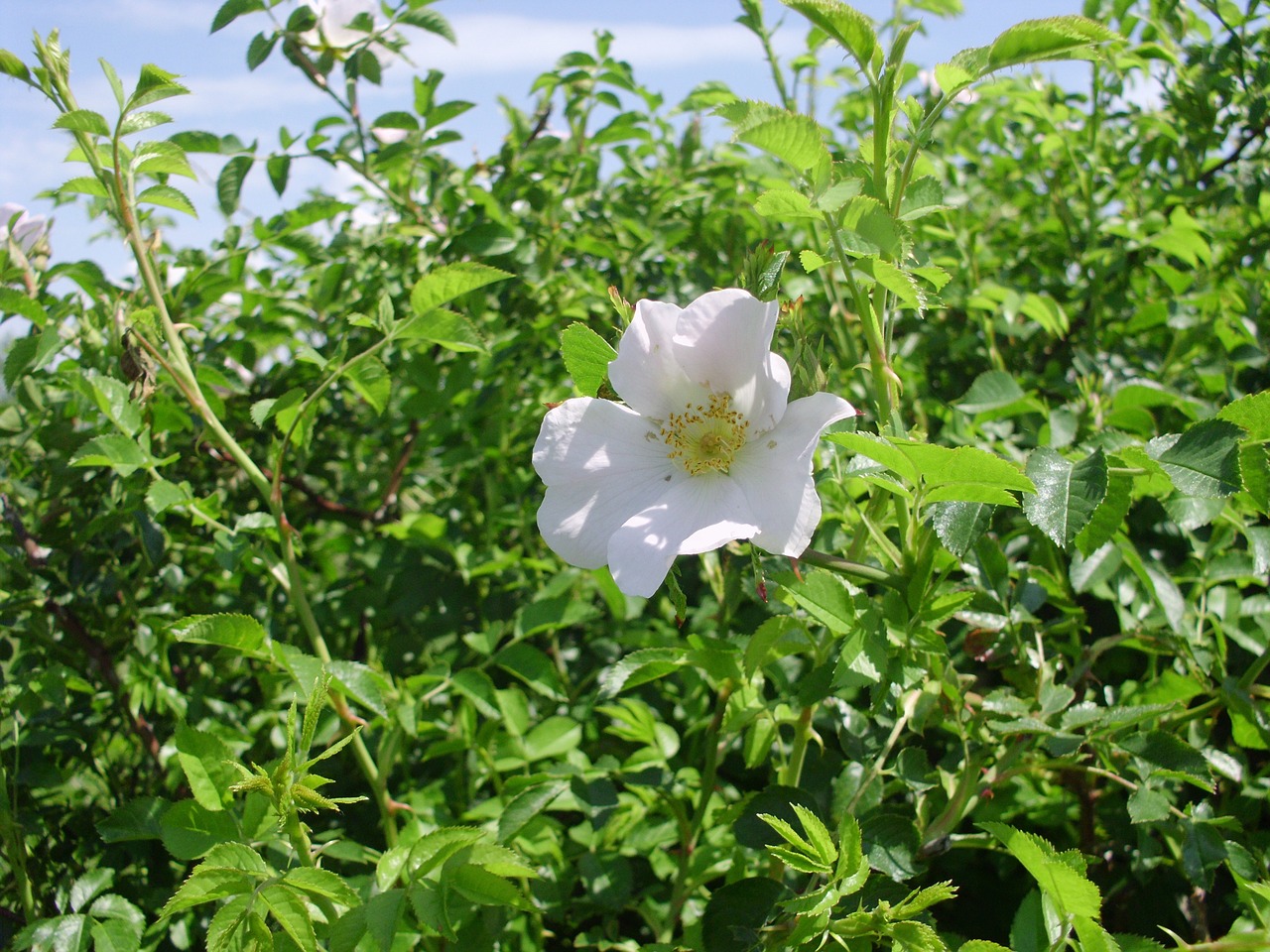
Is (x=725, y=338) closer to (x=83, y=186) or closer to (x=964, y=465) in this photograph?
(x=964, y=465)

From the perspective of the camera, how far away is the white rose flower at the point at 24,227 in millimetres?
1858

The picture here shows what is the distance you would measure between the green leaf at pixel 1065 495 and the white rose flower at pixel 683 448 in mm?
237

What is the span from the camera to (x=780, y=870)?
1189mm

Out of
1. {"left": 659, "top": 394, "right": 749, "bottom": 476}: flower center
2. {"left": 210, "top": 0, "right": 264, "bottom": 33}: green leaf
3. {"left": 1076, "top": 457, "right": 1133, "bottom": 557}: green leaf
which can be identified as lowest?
{"left": 1076, "top": 457, "right": 1133, "bottom": 557}: green leaf

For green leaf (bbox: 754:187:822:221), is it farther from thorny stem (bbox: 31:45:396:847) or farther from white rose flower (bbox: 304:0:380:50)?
white rose flower (bbox: 304:0:380:50)

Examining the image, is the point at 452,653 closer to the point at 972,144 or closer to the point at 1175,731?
the point at 1175,731

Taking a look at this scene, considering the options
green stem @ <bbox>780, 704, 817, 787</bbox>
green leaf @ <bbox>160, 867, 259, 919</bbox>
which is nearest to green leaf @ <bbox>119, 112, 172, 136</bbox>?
green leaf @ <bbox>160, 867, 259, 919</bbox>

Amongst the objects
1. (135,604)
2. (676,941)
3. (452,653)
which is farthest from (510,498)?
(676,941)

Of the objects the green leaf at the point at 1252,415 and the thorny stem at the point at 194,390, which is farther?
the thorny stem at the point at 194,390

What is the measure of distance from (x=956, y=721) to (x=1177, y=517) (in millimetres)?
389

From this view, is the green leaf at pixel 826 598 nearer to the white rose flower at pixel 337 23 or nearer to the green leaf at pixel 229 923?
the green leaf at pixel 229 923

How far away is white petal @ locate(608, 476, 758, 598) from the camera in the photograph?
89 centimetres

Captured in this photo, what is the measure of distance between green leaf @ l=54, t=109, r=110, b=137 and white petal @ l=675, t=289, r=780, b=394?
0.87 m

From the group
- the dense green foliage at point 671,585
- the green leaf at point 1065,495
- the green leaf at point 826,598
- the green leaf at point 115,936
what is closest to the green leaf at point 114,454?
the dense green foliage at point 671,585
